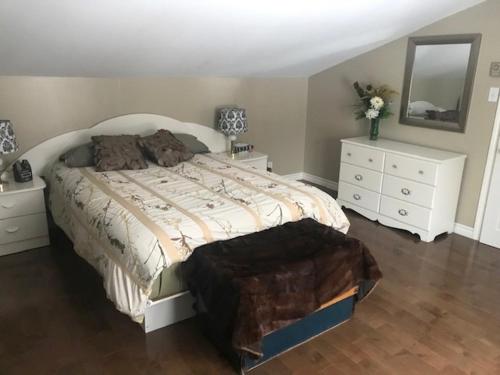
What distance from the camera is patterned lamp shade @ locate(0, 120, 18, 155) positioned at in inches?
114

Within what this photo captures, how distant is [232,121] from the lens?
409cm

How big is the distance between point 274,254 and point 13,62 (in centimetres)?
229

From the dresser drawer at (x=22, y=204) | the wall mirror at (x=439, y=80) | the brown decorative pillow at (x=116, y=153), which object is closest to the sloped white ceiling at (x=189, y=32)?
Answer: the wall mirror at (x=439, y=80)

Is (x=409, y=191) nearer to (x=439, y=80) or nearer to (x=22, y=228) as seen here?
(x=439, y=80)

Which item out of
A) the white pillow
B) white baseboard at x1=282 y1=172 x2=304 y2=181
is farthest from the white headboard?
the white pillow

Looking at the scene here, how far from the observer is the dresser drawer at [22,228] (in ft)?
9.92

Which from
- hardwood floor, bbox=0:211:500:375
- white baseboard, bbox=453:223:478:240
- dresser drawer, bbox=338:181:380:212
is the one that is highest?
dresser drawer, bbox=338:181:380:212

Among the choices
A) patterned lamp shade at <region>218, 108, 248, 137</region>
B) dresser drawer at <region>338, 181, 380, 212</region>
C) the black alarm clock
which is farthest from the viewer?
patterned lamp shade at <region>218, 108, 248, 137</region>

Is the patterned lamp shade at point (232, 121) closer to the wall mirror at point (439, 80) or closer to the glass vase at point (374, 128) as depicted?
the glass vase at point (374, 128)

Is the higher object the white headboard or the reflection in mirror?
the reflection in mirror

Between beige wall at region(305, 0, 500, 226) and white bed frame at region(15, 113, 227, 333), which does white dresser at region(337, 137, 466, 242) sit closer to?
beige wall at region(305, 0, 500, 226)

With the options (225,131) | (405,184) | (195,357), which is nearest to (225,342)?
(195,357)

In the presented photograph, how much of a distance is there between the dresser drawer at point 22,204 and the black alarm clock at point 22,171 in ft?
0.55

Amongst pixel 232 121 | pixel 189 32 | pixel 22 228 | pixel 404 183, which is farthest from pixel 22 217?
pixel 404 183
